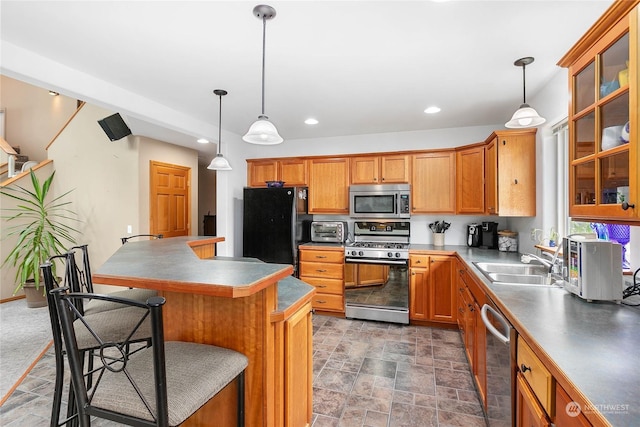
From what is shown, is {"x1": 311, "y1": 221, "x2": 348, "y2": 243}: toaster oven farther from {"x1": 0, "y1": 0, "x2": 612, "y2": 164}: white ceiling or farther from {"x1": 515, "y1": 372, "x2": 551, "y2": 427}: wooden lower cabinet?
{"x1": 515, "y1": 372, "x2": 551, "y2": 427}: wooden lower cabinet

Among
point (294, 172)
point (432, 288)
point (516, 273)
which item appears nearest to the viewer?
point (516, 273)

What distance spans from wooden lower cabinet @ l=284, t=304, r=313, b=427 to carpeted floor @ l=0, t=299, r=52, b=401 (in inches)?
87.7

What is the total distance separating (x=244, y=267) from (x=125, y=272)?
52 cm

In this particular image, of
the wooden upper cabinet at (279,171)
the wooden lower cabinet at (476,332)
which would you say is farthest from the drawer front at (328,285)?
the wooden lower cabinet at (476,332)

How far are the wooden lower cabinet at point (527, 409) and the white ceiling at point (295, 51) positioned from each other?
1.89m

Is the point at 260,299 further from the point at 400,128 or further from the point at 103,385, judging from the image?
the point at 400,128

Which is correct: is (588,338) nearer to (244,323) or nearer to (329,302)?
(244,323)

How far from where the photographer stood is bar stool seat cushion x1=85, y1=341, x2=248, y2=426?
3.25 feet

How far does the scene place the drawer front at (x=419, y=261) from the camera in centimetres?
353

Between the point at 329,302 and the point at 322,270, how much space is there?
1.36 ft

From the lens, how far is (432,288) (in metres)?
3.51

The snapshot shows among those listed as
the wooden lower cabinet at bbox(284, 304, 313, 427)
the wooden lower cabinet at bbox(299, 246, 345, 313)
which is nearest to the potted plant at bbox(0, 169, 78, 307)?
the wooden lower cabinet at bbox(299, 246, 345, 313)

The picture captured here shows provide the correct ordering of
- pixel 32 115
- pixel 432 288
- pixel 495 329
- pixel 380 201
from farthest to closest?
pixel 32 115
pixel 380 201
pixel 432 288
pixel 495 329

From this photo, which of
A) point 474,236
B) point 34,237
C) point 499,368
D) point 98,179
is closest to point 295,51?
point 499,368
